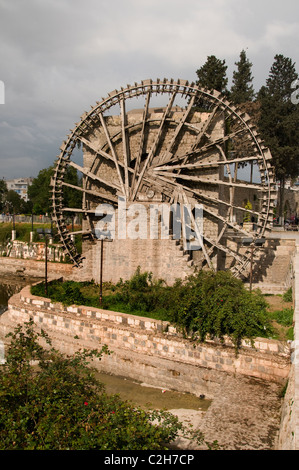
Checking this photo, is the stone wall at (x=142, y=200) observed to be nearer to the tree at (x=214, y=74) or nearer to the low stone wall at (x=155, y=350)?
the low stone wall at (x=155, y=350)

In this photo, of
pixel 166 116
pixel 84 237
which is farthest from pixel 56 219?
pixel 166 116

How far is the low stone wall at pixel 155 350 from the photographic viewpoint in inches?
282

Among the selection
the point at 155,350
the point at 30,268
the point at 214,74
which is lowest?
the point at 155,350

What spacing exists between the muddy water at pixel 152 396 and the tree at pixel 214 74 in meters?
18.2

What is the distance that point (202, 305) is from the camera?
7.77 meters

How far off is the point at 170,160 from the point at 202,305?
6631 millimetres

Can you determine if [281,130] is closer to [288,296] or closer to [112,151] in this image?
[112,151]

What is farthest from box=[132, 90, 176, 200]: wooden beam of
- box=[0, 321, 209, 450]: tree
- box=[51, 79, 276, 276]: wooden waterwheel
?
box=[0, 321, 209, 450]: tree

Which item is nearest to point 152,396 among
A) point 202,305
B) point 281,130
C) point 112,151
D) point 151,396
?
point 151,396

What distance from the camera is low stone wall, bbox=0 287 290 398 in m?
7.15

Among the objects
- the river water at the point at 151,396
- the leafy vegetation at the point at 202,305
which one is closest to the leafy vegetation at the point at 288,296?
the leafy vegetation at the point at 202,305

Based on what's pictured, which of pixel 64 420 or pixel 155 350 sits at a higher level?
pixel 64 420

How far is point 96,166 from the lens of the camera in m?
14.1

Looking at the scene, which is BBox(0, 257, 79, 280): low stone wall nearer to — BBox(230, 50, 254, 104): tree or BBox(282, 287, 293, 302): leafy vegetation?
BBox(282, 287, 293, 302): leafy vegetation
